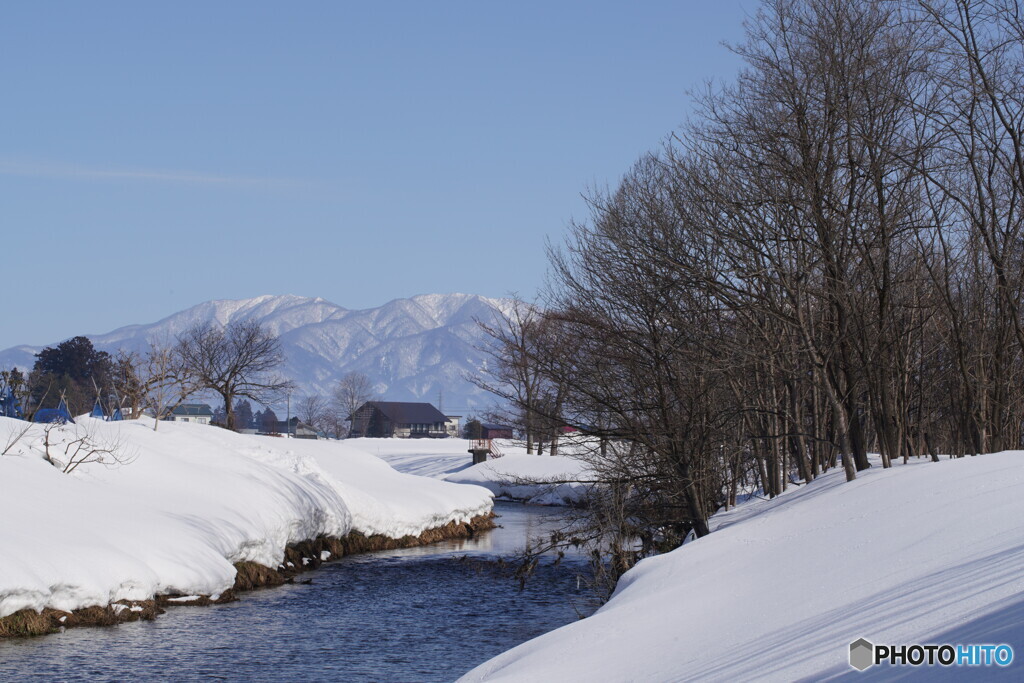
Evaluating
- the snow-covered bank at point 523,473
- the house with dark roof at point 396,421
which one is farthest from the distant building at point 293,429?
the snow-covered bank at point 523,473

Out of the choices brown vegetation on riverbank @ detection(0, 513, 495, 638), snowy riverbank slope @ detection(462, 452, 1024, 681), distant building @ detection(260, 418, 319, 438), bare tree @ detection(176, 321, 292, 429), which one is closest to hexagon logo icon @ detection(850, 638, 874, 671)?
snowy riverbank slope @ detection(462, 452, 1024, 681)

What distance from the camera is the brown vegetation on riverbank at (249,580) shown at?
1490 centimetres

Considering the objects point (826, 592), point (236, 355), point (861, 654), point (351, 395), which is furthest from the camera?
point (351, 395)

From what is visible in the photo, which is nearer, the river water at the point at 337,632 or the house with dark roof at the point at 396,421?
the river water at the point at 337,632

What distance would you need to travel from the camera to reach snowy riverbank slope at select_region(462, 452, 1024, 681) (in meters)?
6.09

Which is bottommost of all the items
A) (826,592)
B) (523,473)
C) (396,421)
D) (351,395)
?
(826,592)

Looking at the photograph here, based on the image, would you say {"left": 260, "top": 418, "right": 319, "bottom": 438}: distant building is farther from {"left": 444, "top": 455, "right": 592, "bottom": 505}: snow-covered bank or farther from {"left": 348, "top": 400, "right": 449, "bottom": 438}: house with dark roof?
{"left": 444, "top": 455, "right": 592, "bottom": 505}: snow-covered bank

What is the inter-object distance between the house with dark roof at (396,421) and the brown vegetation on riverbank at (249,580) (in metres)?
104

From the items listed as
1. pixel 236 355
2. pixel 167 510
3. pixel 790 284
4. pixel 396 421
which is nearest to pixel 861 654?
pixel 790 284

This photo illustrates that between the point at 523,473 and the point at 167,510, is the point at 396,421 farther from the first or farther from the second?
the point at 167,510

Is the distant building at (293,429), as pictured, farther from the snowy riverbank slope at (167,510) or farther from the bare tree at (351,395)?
the snowy riverbank slope at (167,510)

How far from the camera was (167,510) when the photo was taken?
69.7 ft

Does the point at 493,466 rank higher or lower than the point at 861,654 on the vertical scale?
higher

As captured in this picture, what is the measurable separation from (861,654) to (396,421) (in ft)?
463
